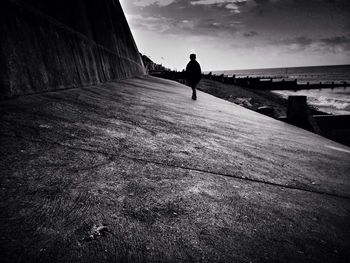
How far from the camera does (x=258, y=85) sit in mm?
40781

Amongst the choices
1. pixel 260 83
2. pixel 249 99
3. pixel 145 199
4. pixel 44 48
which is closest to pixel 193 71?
pixel 44 48

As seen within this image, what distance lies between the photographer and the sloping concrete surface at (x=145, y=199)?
755 millimetres

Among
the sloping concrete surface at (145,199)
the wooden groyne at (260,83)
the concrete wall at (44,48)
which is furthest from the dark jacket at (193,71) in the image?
the wooden groyne at (260,83)

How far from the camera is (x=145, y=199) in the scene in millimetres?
1029

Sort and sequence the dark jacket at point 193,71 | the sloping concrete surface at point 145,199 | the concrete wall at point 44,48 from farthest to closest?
the dark jacket at point 193,71 → the concrete wall at point 44,48 → the sloping concrete surface at point 145,199

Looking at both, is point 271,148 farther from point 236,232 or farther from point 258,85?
point 258,85

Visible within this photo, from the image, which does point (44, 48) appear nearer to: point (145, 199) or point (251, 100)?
point (145, 199)

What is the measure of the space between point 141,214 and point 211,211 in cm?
31

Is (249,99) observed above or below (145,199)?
below

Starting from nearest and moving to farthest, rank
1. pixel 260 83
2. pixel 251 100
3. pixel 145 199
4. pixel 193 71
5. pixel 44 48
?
pixel 145 199, pixel 44 48, pixel 193 71, pixel 251 100, pixel 260 83

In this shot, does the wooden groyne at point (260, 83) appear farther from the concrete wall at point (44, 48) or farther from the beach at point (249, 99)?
the concrete wall at point (44, 48)

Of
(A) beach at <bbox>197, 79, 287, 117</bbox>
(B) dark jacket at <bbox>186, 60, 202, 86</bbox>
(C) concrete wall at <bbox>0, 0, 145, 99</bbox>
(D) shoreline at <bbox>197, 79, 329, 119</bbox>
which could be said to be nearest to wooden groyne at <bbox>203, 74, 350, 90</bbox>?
(A) beach at <bbox>197, 79, 287, 117</bbox>

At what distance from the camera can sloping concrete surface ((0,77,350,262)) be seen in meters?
0.75

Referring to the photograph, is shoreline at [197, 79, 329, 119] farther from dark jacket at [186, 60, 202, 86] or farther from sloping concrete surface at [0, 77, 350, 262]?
sloping concrete surface at [0, 77, 350, 262]
